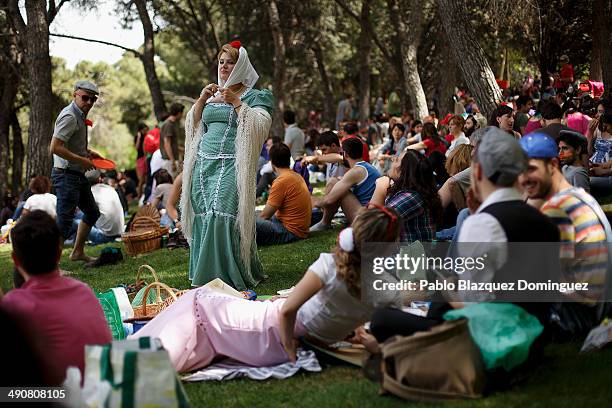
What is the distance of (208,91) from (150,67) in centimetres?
1239

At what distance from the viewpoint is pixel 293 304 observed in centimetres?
455

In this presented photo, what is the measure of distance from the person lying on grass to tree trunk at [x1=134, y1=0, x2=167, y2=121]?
46.0 ft

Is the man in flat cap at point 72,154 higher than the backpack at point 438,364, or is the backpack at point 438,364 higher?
the man in flat cap at point 72,154

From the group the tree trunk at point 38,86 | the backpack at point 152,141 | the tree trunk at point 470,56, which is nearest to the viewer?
the tree trunk at point 470,56

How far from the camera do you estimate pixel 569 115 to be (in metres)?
11.0

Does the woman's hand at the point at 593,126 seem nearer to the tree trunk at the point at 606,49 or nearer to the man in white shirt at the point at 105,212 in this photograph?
the tree trunk at the point at 606,49

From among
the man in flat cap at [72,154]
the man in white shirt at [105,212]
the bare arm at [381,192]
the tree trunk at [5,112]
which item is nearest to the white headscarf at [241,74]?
the bare arm at [381,192]

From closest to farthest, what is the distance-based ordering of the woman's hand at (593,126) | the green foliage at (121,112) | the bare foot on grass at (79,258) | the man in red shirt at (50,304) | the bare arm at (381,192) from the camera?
the man in red shirt at (50,304) < the bare arm at (381,192) < the bare foot on grass at (79,258) < the woman's hand at (593,126) < the green foliage at (121,112)

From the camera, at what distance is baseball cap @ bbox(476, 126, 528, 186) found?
404 cm

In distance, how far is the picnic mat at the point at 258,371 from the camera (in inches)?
187

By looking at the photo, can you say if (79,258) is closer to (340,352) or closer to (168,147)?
(168,147)

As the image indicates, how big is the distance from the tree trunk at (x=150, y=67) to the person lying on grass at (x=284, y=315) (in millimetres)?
14026

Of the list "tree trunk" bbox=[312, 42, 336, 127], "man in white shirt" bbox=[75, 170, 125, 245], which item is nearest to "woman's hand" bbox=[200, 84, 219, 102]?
"man in white shirt" bbox=[75, 170, 125, 245]

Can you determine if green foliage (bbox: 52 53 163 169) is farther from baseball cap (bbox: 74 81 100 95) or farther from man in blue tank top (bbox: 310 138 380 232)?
man in blue tank top (bbox: 310 138 380 232)
